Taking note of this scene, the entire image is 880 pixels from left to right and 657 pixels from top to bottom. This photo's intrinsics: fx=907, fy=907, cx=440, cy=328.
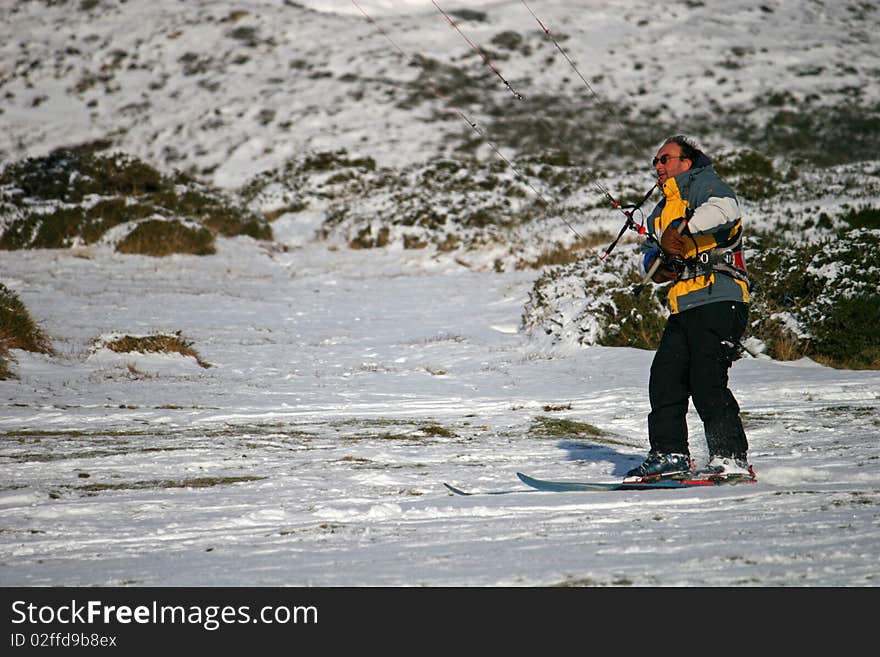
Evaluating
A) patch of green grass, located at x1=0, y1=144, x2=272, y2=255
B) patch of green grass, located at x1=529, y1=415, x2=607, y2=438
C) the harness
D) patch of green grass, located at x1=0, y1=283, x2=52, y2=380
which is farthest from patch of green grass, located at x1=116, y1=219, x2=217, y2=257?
the harness

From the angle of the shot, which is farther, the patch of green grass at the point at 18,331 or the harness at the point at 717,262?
the patch of green grass at the point at 18,331

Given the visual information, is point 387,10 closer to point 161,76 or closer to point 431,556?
point 161,76

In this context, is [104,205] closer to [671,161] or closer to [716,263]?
[671,161]

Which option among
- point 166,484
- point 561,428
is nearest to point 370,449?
point 166,484

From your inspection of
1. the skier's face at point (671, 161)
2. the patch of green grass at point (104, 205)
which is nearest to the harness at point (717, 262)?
the skier's face at point (671, 161)

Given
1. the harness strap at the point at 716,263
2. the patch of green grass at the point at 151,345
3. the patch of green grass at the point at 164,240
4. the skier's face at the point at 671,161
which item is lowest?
the patch of green grass at the point at 151,345

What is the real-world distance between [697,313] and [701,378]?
403mm

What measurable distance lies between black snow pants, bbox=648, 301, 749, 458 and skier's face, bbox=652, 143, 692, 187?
34.2 inches

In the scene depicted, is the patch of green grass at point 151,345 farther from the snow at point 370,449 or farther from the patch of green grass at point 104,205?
the patch of green grass at point 104,205

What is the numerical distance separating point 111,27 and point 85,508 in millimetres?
49378

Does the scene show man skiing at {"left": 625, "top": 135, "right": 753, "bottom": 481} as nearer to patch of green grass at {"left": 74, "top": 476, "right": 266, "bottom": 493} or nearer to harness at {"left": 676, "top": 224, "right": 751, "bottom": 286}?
harness at {"left": 676, "top": 224, "right": 751, "bottom": 286}

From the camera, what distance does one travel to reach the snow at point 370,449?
11.8ft

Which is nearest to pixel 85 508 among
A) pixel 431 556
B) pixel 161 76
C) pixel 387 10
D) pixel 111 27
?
pixel 431 556

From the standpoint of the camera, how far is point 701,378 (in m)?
5.50
